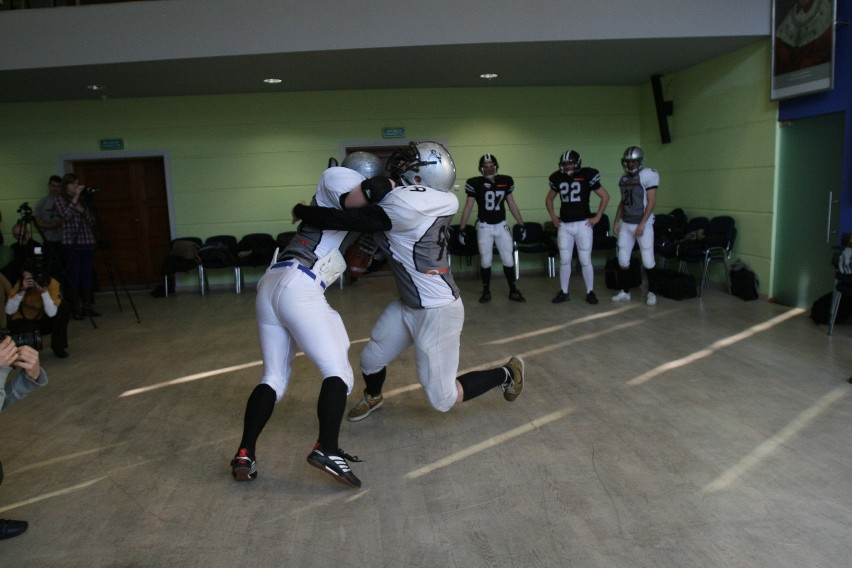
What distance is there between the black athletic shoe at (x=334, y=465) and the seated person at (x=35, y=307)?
380 cm

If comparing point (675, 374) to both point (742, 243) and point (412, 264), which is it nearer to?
point (412, 264)

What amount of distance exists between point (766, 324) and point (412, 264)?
4332 mm

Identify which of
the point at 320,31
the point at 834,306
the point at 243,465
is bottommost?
the point at 243,465

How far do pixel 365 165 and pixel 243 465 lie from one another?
157cm

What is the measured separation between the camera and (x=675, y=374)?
4.91 metres

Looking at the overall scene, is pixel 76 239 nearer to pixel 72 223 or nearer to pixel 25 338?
pixel 72 223

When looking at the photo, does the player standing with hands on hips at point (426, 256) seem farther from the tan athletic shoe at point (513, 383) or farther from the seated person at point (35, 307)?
the seated person at point (35, 307)

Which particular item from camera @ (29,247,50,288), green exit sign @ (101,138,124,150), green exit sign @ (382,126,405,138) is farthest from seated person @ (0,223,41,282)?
green exit sign @ (382,126,405,138)

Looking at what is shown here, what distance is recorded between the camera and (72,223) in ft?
27.0

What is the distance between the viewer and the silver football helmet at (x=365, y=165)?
3.53 metres

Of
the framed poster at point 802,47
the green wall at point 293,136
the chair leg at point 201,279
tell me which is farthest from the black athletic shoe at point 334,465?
the green wall at point 293,136

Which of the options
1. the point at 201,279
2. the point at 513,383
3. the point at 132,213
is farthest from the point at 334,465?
the point at 132,213

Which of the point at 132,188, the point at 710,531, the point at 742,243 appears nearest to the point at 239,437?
the point at 710,531

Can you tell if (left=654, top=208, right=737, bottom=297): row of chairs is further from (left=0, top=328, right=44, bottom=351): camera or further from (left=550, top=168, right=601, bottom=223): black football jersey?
(left=0, top=328, right=44, bottom=351): camera
